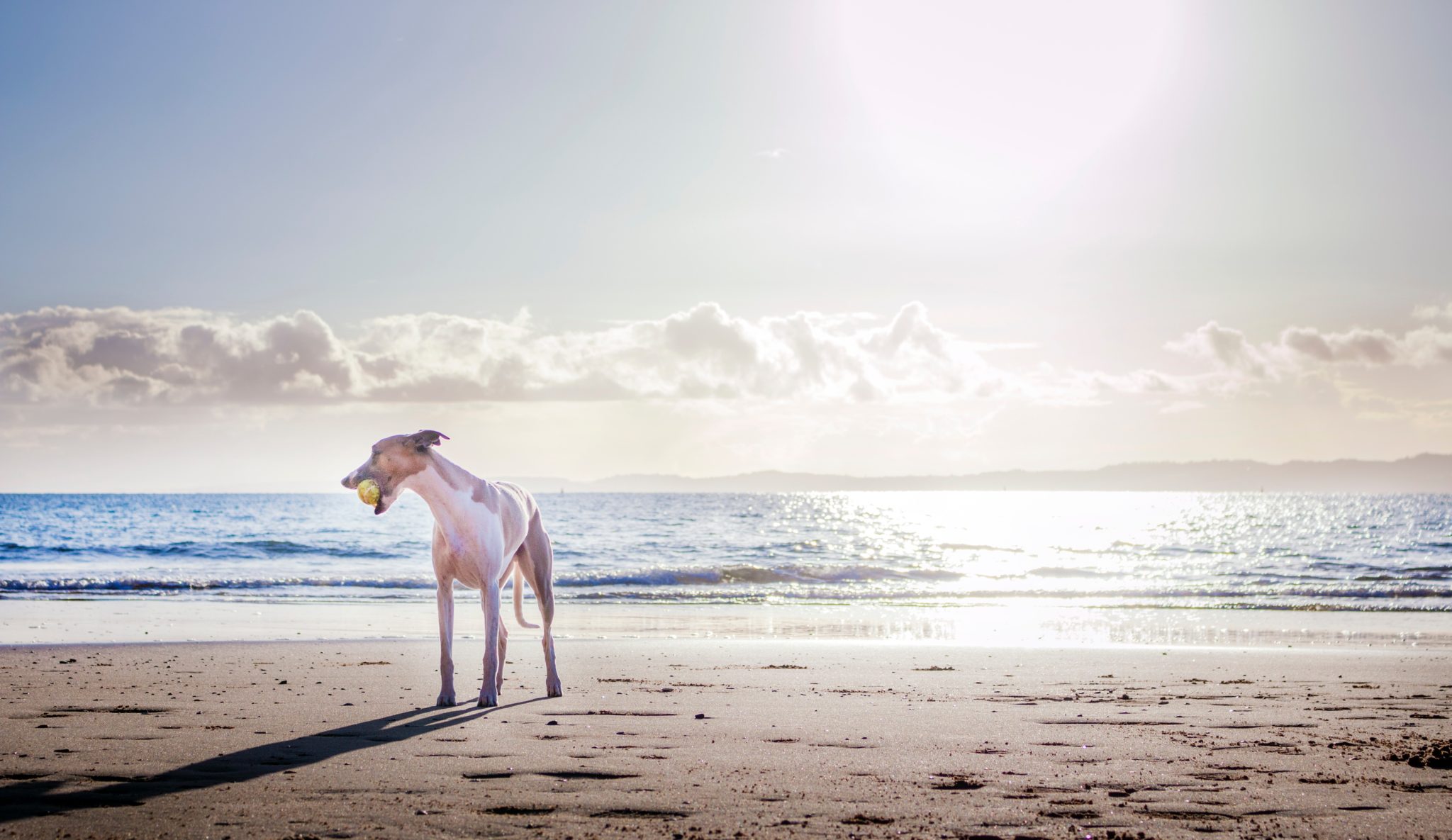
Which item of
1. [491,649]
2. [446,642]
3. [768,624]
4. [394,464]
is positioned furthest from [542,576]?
[768,624]

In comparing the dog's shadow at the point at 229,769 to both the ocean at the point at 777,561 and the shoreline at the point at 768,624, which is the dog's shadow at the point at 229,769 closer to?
the shoreline at the point at 768,624

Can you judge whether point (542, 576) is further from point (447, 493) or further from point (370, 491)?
point (370, 491)

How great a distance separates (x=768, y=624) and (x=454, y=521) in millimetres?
9897

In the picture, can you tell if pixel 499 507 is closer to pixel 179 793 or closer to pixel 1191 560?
pixel 179 793

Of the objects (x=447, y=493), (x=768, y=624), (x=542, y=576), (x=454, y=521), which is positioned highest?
(x=447, y=493)

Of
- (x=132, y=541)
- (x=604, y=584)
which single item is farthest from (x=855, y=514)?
(x=604, y=584)

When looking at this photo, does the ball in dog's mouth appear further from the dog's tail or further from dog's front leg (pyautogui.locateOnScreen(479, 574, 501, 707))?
the dog's tail

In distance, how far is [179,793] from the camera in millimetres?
4641

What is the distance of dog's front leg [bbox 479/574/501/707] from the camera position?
7145 mm

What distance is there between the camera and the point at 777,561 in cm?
3422

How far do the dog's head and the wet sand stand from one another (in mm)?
1561

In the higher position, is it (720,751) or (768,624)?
(720,751)

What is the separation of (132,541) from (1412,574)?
48506 mm

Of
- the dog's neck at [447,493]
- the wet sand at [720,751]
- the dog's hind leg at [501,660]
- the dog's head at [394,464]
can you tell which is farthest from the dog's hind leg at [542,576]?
the dog's head at [394,464]
